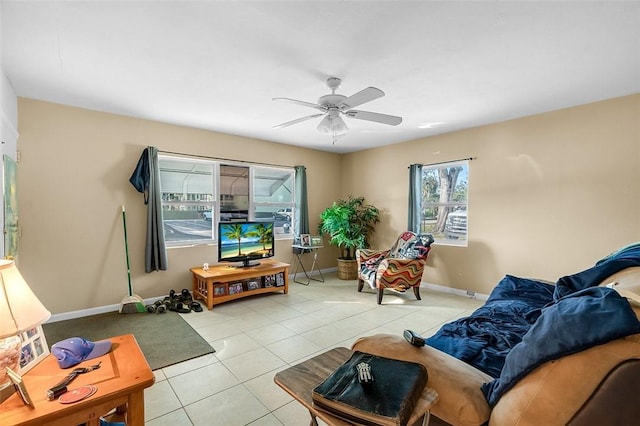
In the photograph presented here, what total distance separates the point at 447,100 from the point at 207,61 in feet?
8.18

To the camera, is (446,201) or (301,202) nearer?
(446,201)

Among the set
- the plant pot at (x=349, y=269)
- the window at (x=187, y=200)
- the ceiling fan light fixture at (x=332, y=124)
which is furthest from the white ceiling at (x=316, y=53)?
the plant pot at (x=349, y=269)

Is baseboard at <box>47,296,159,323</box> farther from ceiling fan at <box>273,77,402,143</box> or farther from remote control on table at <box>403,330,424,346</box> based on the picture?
remote control on table at <box>403,330,424,346</box>

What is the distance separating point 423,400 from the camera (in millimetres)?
1089

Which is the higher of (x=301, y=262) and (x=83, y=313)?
(x=301, y=262)

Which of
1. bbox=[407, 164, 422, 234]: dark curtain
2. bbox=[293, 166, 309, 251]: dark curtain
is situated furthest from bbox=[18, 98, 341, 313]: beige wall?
bbox=[407, 164, 422, 234]: dark curtain

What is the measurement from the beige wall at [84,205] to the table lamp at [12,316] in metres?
2.83

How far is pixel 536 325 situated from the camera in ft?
3.51

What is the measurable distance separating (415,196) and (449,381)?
13.1 feet

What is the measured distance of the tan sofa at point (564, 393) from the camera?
80 centimetres

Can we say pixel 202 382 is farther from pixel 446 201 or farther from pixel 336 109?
pixel 446 201

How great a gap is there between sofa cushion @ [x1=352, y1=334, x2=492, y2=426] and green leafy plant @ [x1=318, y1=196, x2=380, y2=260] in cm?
396

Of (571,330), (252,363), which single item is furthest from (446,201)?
(571,330)

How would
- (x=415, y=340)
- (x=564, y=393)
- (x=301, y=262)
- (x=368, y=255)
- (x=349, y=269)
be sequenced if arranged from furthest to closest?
(x=301, y=262), (x=349, y=269), (x=368, y=255), (x=415, y=340), (x=564, y=393)
